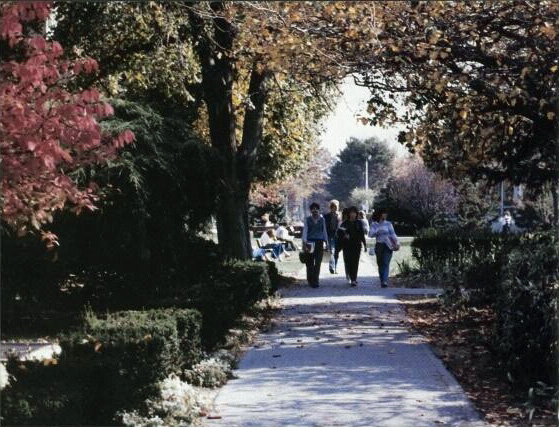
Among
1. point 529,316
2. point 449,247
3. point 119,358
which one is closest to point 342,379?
point 529,316

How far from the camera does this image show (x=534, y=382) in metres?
8.16

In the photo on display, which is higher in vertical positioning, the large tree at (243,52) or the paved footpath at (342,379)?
the large tree at (243,52)

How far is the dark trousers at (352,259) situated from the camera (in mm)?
18547

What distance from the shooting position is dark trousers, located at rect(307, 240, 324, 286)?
60.5 feet

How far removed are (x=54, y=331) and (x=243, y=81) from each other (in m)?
7.79

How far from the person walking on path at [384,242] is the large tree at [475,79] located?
5499 millimetres

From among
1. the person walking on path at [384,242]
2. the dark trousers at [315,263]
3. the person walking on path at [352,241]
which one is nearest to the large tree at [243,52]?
the dark trousers at [315,263]

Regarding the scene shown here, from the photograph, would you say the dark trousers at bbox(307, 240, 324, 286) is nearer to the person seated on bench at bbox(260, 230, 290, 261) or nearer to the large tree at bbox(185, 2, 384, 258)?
the large tree at bbox(185, 2, 384, 258)

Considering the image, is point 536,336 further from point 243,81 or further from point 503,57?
point 243,81

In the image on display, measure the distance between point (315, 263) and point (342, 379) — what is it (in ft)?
32.1

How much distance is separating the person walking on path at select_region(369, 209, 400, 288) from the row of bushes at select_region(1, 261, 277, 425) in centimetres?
978

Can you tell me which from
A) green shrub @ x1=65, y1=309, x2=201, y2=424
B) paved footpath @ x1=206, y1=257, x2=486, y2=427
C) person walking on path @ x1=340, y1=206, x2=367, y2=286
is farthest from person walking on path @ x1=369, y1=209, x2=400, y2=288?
green shrub @ x1=65, y1=309, x2=201, y2=424

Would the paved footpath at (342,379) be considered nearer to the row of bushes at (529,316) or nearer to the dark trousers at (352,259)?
the row of bushes at (529,316)

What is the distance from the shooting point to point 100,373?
675cm
